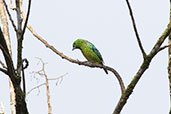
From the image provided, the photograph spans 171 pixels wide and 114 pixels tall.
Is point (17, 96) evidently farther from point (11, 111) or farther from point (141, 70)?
point (11, 111)

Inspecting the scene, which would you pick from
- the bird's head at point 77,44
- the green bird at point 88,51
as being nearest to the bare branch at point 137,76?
the green bird at point 88,51

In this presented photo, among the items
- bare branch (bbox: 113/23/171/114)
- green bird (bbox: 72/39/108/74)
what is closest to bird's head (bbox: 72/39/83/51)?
green bird (bbox: 72/39/108/74)

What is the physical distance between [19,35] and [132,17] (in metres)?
0.60

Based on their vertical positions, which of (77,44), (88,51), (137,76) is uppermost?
(77,44)

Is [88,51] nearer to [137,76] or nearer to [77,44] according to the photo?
[77,44]

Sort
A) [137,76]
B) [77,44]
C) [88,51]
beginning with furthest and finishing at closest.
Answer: [77,44] < [88,51] < [137,76]

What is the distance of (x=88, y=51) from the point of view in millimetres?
7047

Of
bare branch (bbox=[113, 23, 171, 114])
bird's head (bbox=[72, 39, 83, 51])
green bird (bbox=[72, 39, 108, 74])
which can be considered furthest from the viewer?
bird's head (bbox=[72, 39, 83, 51])

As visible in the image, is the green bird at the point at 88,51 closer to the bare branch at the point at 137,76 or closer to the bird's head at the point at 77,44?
the bird's head at the point at 77,44

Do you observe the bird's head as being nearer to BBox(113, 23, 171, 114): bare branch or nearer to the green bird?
the green bird

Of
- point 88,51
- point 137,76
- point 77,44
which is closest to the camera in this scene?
point 137,76

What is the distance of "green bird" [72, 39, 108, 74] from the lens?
702 cm

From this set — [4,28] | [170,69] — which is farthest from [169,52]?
[4,28]

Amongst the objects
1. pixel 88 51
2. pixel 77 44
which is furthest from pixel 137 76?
pixel 77 44
